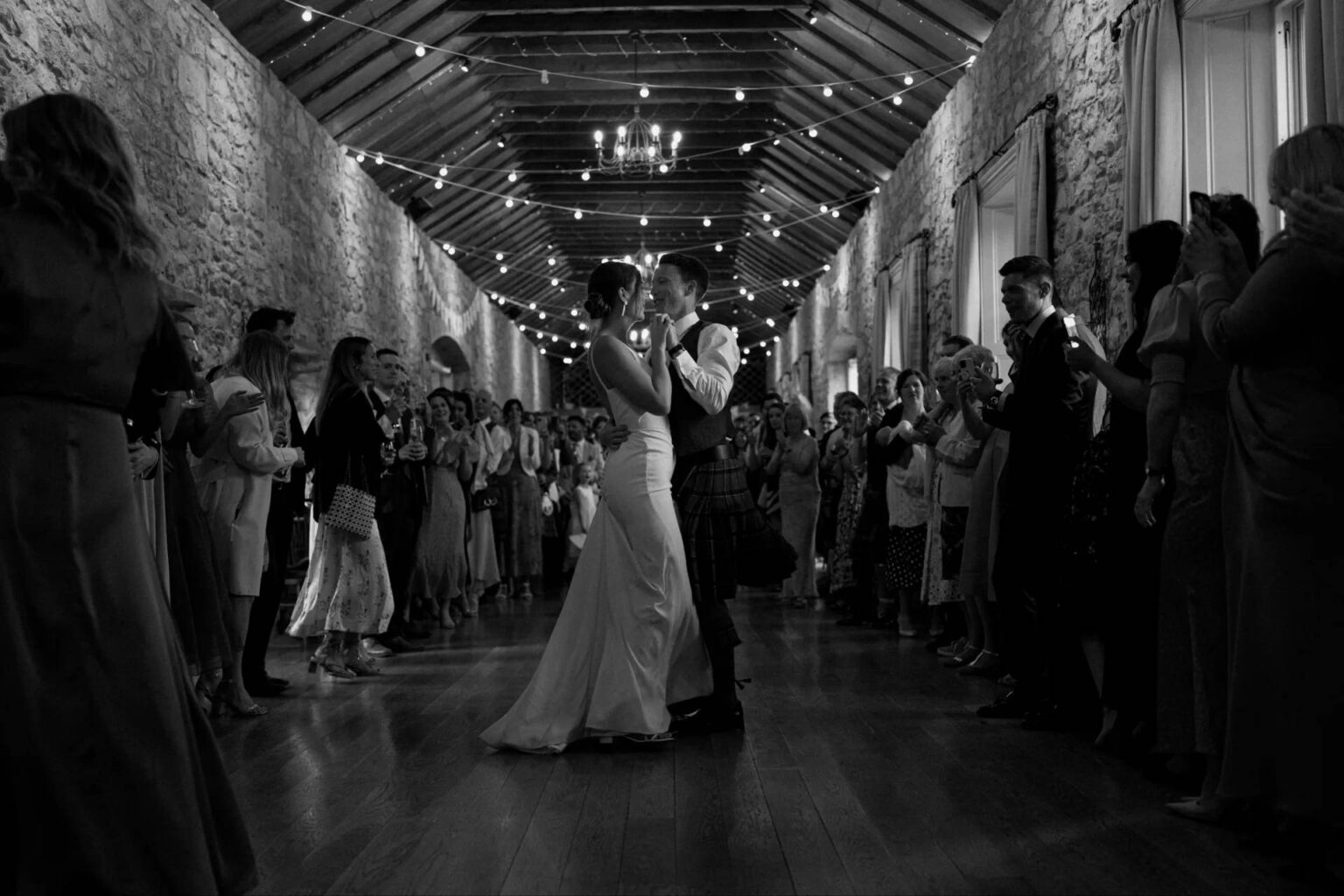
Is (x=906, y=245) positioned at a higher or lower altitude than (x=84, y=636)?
higher

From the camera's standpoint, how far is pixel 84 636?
2.12 metres

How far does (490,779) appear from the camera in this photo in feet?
11.4

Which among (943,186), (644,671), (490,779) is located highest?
(943,186)

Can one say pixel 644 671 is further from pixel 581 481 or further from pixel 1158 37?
pixel 581 481

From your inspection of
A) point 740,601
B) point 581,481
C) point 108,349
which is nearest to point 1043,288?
point 108,349

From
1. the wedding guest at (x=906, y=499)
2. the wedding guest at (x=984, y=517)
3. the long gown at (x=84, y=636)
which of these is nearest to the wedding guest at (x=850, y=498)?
the wedding guest at (x=906, y=499)

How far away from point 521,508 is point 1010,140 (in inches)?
189

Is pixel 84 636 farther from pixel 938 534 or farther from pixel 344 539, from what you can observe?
pixel 938 534

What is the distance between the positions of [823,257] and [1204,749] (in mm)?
15452

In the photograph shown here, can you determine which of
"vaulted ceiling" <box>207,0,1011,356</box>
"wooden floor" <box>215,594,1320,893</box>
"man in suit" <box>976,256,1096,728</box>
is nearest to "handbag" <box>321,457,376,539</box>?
"wooden floor" <box>215,594,1320,893</box>

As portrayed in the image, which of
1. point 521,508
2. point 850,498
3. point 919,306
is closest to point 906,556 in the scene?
point 850,498

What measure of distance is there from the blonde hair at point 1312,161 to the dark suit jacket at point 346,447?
398cm

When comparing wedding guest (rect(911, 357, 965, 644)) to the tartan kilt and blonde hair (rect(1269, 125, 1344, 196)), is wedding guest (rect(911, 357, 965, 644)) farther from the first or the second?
blonde hair (rect(1269, 125, 1344, 196))

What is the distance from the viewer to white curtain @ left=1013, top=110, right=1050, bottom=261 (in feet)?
23.0
